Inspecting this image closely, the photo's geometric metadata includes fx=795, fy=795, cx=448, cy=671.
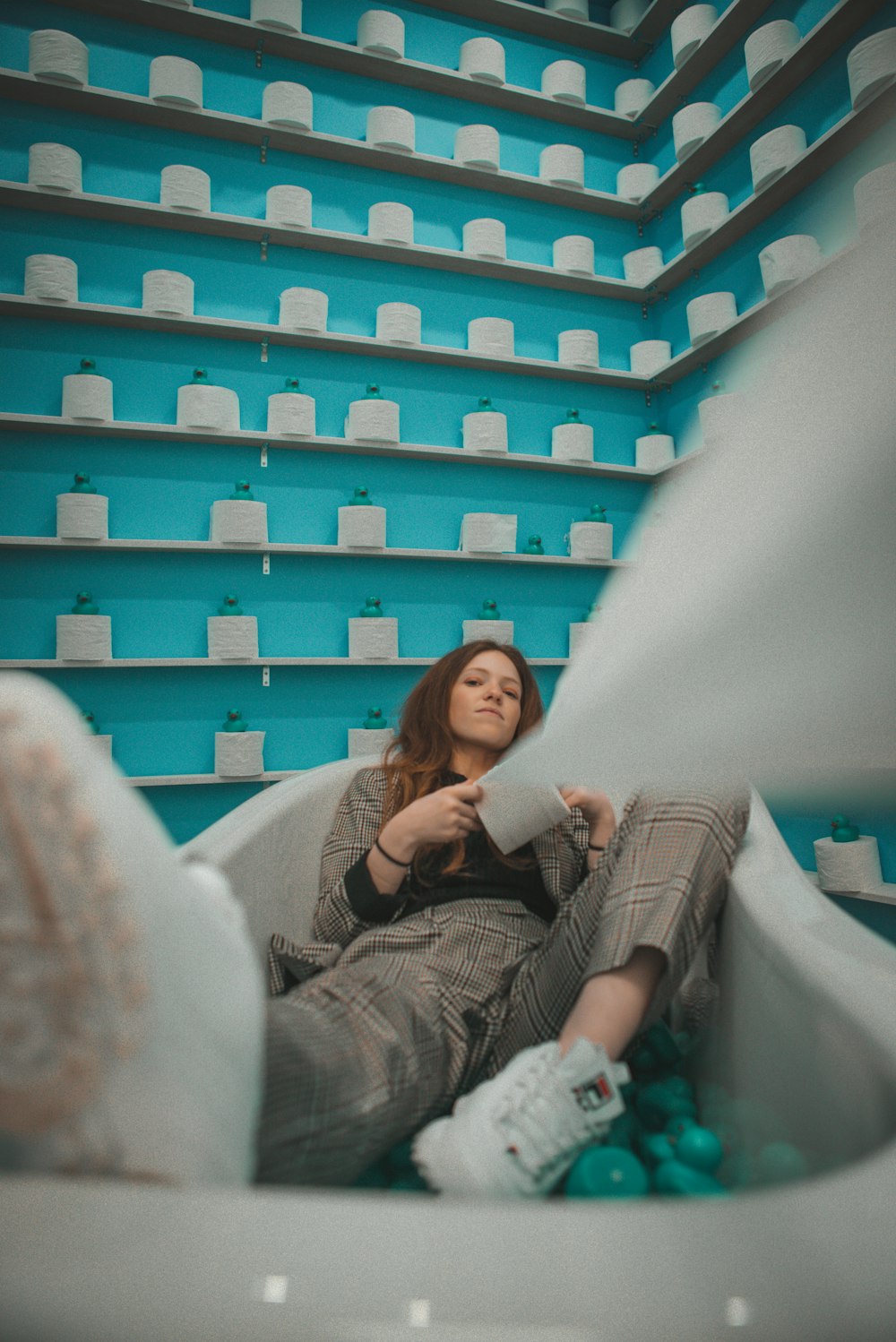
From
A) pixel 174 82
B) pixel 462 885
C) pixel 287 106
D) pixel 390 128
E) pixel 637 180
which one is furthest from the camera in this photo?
pixel 637 180

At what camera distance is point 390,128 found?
2.43 meters

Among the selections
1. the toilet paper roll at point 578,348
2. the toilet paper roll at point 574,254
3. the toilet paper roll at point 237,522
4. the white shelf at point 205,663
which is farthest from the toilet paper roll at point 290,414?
the toilet paper roll at point 574,254

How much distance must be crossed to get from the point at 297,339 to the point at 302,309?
104 millimetres

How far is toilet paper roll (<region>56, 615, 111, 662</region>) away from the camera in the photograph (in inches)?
84.8

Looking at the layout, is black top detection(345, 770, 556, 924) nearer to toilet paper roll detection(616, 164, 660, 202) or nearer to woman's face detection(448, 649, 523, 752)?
woman's face detection(448, 649, 523, 752)

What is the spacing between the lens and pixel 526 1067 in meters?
0.55

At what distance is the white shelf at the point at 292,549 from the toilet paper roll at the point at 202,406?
13.4 inches

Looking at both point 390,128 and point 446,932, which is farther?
point 390,128

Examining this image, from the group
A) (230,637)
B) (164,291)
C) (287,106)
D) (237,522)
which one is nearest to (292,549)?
(237,522)

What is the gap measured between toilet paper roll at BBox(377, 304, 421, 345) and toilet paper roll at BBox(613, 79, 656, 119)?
1151mm


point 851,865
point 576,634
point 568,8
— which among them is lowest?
point 851,865

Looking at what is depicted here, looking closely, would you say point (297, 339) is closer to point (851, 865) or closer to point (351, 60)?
point (351, 60)

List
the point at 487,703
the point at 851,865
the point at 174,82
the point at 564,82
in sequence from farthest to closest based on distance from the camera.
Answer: the point at 564,82 → the point at 174,82 → the point at 851,865 → the point at 487,703

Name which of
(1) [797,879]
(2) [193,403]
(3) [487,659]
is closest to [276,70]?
(2) [193,403]
